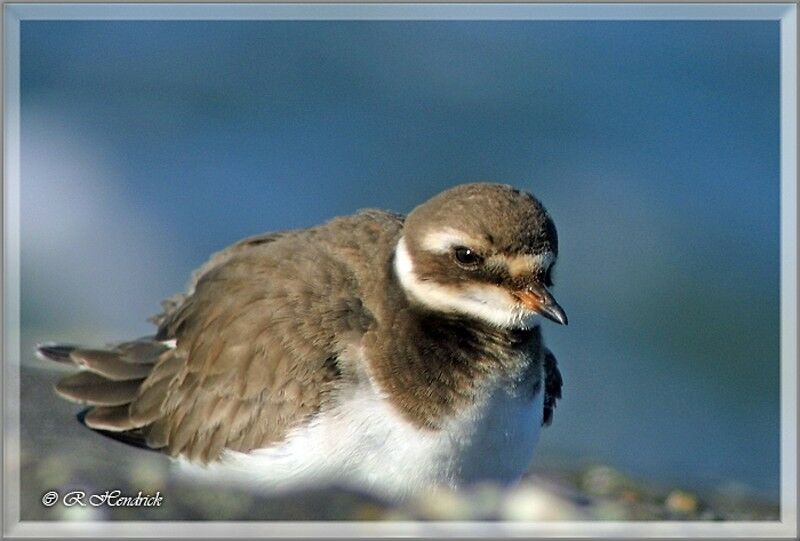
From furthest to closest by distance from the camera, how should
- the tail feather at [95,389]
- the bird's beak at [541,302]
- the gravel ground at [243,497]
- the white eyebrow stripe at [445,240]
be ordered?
the tail feather at [95,389] → the gravel ground at [243,497] → the white eyebrow stripe at [445,240] → the bird's beak at [541,302]

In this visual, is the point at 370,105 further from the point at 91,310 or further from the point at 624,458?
the point at 624,458

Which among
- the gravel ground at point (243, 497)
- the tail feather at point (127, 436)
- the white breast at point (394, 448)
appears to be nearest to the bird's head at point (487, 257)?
the white breast at point (394, 448)

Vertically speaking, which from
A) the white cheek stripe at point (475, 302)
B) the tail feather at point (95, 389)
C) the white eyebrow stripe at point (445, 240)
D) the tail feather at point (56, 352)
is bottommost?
the tail feather at point (95, 389)

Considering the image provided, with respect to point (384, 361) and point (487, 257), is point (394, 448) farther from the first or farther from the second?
point (487, 257)

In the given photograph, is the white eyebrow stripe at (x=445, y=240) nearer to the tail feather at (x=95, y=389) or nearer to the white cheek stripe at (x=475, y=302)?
the white cheek stripe at (x=475, y=302)

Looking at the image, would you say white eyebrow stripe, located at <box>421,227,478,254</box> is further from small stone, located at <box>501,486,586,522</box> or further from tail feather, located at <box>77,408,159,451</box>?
tail feather, located at <box>77,408,159,451</box>

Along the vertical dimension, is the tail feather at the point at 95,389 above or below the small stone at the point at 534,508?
above

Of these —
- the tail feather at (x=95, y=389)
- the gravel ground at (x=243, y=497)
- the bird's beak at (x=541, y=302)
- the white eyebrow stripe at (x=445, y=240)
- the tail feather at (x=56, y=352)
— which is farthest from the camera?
the tail feather at (x=56, y=352)
